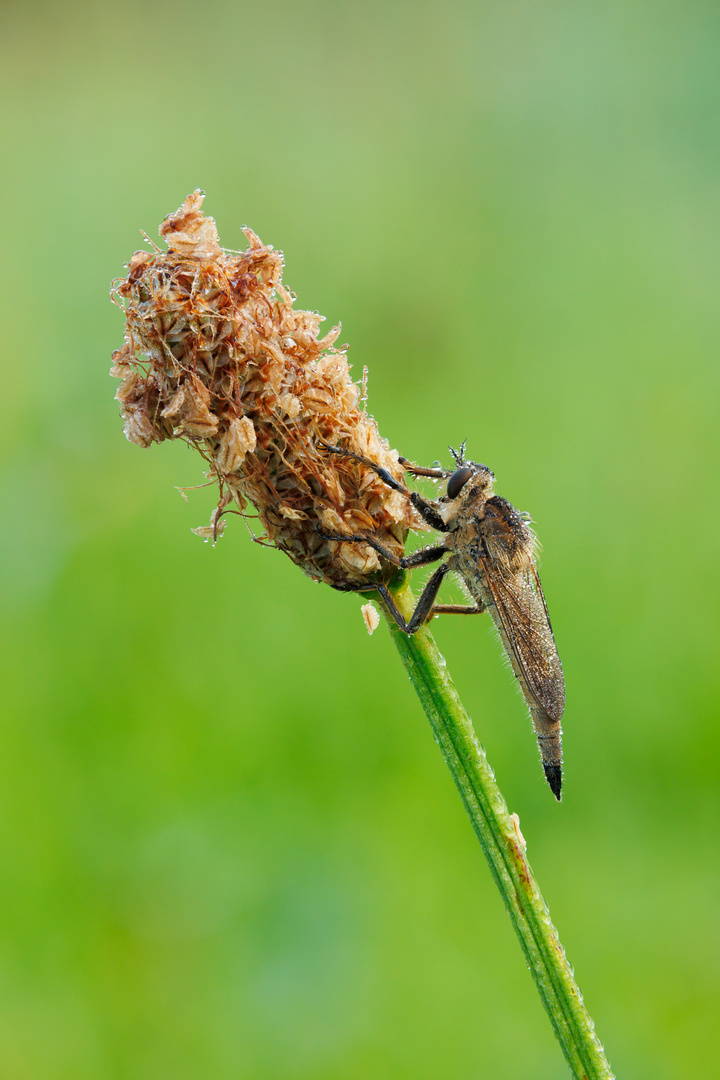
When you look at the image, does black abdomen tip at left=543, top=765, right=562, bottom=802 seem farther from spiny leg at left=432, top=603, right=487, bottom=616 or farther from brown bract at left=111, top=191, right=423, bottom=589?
brown bract at left=111, top=191, right=423, bottom=589

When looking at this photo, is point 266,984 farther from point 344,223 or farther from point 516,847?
point 344,223

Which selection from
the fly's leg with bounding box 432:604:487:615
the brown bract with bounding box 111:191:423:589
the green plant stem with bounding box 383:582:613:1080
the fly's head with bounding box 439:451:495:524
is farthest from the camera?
the fly's head with bounding box 439:451:495:524

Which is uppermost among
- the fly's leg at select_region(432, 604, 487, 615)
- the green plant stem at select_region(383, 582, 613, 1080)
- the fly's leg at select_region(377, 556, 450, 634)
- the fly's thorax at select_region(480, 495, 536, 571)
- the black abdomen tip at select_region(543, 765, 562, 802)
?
the fly's thorax at select_region(480, 495, 536, 571)

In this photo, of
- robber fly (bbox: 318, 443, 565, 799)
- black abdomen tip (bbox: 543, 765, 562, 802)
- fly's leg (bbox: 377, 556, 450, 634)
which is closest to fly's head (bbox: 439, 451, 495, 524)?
robber fly (bbox: 318, 443, 565, 799)

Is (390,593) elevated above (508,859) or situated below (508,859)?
above

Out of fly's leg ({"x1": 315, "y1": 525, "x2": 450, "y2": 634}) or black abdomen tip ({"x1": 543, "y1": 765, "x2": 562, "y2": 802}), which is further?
black abdomen tip ({"x1": 543, "y1": 765, "x2": 562, "y2": 802})

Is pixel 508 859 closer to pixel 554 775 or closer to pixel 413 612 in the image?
pixel 413 612

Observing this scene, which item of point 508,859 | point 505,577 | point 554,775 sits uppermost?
point 505,577

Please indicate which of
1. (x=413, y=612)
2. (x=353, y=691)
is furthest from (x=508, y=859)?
(x=353, y=691)
